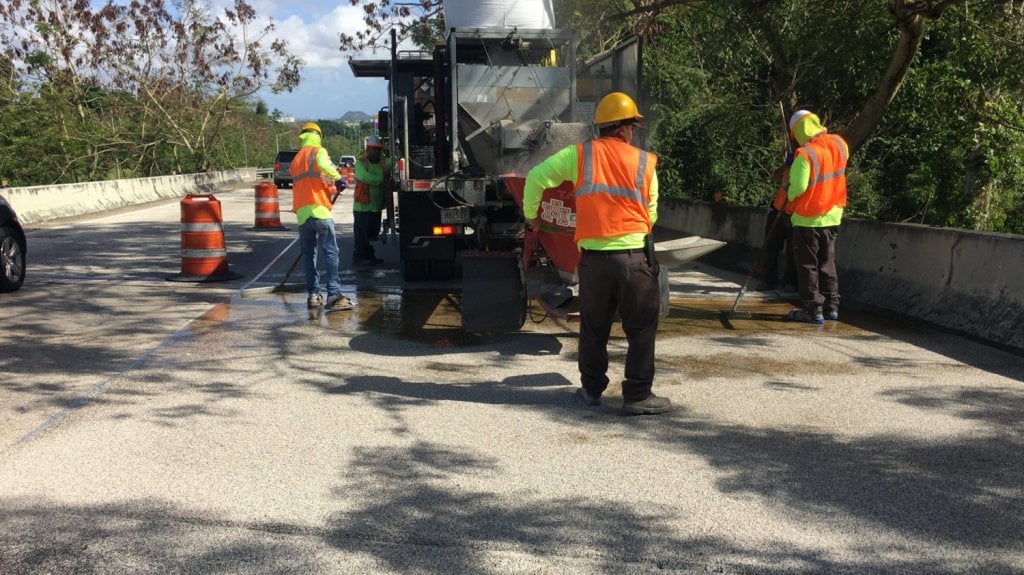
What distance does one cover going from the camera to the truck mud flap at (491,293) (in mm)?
7273

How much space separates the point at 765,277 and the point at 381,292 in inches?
179

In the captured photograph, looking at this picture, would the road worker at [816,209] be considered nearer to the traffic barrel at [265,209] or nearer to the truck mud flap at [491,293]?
the truck mud flap at [491,293]

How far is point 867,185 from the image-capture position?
Answer: 14414 mm

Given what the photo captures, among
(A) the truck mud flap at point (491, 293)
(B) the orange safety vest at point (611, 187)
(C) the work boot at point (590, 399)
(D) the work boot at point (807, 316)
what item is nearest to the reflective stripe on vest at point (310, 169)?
(A) the truck mud flap at point (491, 293)

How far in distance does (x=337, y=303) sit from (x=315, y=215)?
0.95m

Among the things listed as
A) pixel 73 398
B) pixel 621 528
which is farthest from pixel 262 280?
pixel 621 528

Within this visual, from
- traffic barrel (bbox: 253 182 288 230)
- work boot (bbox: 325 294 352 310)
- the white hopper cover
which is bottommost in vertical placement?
work boot (bbox: 325 294 352 310)

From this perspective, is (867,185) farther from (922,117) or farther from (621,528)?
(621,528)

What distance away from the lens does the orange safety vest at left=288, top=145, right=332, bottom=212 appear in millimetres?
8898

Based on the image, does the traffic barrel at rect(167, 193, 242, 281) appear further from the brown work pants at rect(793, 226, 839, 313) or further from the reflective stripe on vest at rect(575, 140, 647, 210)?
the brown work pants at rect(793, 226, 839, 313)

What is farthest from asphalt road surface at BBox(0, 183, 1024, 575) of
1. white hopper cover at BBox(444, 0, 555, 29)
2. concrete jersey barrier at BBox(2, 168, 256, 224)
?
concrete jersey barrier at BBox(2, 168, 256, 224)

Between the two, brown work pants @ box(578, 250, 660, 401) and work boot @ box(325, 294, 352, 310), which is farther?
work boot @ box(325, 294, 352, 310)

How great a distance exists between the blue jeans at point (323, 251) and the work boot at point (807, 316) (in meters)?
4.60

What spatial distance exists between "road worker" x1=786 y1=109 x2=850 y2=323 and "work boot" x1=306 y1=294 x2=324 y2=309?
4794mm
